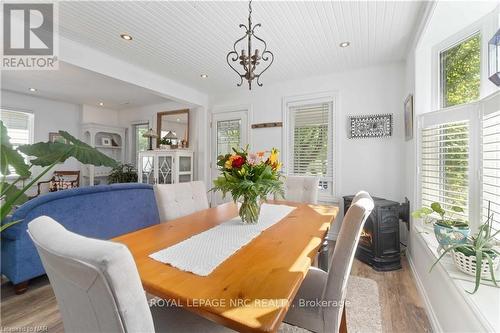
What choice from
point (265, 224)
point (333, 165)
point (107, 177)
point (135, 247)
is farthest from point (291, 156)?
point (107, 177)

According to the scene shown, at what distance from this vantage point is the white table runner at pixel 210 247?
35.1 inches

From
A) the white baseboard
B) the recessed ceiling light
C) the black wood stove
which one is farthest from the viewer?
the black wood stove

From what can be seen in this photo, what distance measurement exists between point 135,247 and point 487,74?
95.9 inches

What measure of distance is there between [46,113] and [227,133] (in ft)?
13.2

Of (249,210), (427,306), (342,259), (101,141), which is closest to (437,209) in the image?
(427,306)

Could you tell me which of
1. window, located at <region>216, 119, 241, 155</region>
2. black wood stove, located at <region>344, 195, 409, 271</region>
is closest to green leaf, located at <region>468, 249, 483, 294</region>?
black wood stove, located at <region>344, 195, 409, 271</region>

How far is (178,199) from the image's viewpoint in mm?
1769

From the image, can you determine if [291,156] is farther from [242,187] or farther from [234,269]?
[234,269]

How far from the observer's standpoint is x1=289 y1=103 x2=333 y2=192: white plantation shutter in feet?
11.1

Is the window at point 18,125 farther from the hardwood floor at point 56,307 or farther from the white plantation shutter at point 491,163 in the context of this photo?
the white plantation shutter at point 491,163

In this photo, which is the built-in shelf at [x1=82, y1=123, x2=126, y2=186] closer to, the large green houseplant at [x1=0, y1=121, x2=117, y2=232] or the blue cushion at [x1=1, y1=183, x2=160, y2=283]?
the blue cushion at [x1=1, y1=183, x2=160, y2=283]

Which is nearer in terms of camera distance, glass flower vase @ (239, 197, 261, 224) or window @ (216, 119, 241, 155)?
glass flower vase @ (239, 197, 261, 224)


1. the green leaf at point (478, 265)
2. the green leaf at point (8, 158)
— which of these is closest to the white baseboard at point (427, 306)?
the green leaf at point (478, 265)

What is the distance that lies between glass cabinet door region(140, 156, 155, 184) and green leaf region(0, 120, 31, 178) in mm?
3233
